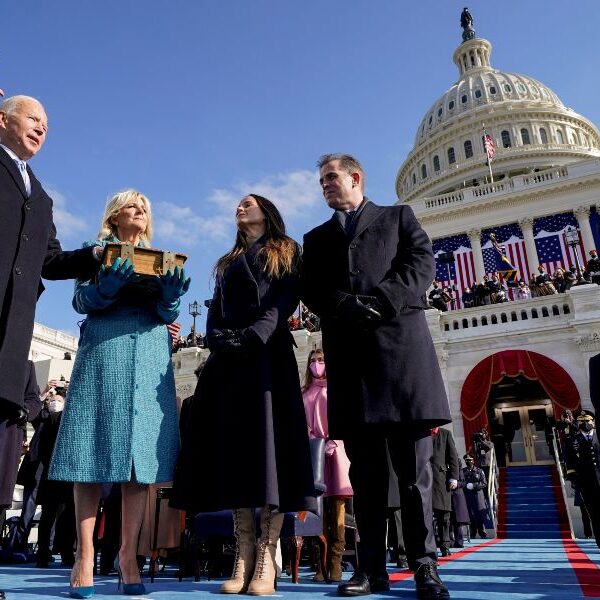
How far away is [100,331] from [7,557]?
5983 millimetres

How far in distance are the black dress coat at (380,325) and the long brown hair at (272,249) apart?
0.36 feet

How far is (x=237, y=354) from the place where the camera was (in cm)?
343

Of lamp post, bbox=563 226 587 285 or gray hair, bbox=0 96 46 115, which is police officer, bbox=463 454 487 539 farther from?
lamp post, bbox=563 226 587 285

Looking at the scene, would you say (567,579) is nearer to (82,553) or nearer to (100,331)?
(82,553)

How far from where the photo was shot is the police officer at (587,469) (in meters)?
8.72

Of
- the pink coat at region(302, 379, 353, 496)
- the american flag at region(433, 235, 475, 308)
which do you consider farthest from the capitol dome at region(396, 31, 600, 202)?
the pink coat at region(302, 379, 353, 496)

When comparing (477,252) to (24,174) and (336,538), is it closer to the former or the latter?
(336,538)

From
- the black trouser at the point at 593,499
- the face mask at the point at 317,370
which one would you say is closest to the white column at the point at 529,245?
the black trouser at the point at 593,499

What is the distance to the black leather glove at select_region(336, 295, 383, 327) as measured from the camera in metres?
3.11

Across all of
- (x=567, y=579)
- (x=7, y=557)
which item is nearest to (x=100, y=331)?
(x=567, y=579)

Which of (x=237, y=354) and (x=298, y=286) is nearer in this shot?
(x=237, y=354)

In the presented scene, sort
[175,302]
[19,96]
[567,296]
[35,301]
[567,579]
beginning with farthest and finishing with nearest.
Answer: [567,296], [567,579], [175,302], [19,96], [35,301]

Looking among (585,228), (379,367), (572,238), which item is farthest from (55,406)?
(585,228)

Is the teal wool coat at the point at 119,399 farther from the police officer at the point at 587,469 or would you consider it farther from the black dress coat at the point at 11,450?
the police officer at the point at 587,469
